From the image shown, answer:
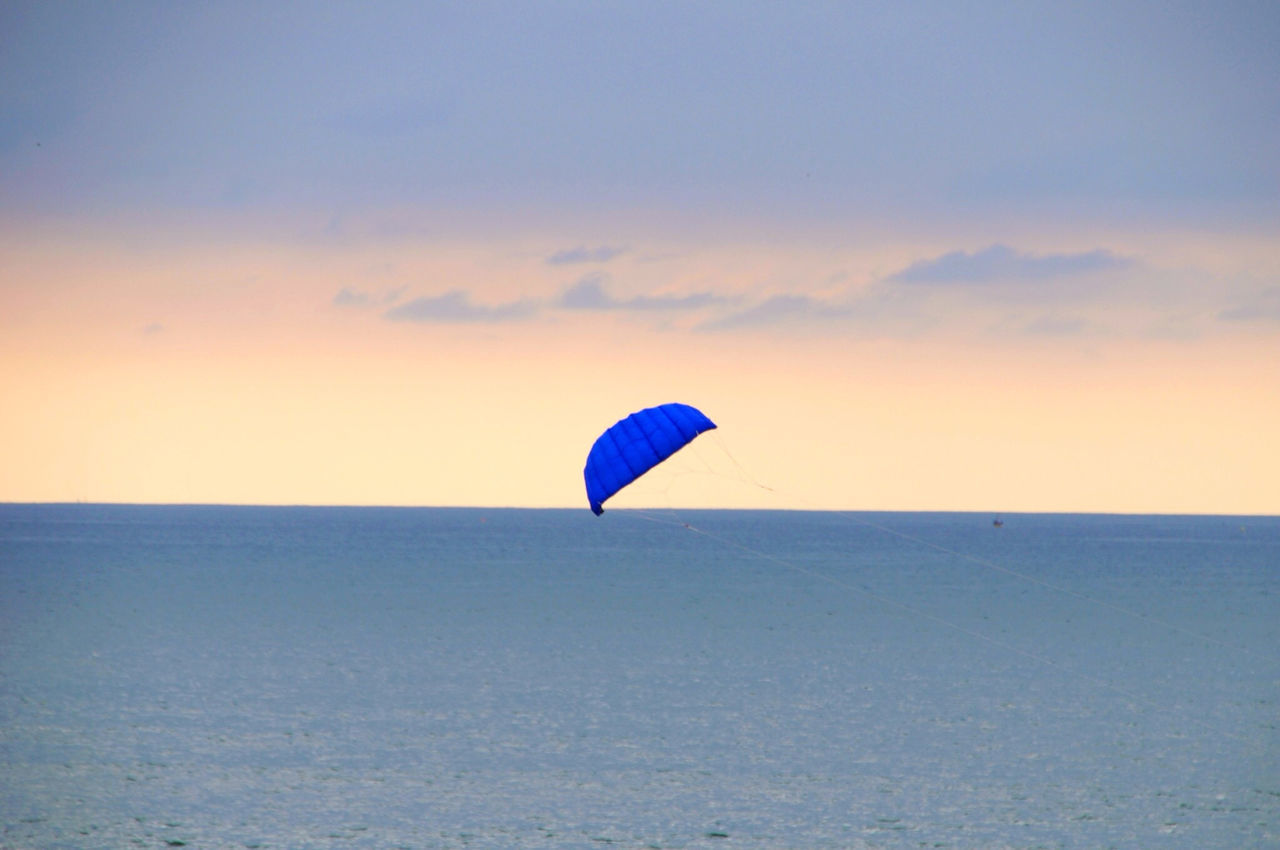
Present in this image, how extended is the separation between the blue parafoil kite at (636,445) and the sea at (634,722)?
7.32m

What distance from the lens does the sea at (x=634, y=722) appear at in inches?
1132

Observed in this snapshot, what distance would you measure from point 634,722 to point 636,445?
515 inches

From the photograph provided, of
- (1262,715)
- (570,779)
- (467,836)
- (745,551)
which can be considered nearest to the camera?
(467,836)

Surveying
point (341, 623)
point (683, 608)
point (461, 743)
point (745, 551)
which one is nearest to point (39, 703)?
point (461, 743)

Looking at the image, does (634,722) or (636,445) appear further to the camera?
(634,722)

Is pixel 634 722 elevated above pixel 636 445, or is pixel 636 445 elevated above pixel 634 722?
pixel 636 445

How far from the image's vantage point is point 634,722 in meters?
40.0

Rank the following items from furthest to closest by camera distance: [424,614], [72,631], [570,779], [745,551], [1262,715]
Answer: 1. [745,551]
2. [424,614]
3. [72,631]
4. [1262,715]
5. [570,779]

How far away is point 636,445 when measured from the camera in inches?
1181

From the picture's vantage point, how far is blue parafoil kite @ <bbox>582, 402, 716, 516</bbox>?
2945cm

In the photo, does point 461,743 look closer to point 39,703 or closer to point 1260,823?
point 39,703

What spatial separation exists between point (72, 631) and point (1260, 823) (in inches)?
2146

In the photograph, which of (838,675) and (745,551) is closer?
(838,675)

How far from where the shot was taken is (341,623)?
69938 millimetres
